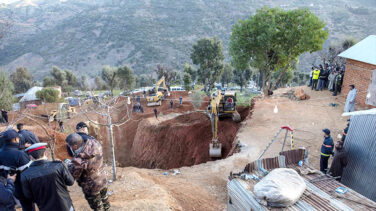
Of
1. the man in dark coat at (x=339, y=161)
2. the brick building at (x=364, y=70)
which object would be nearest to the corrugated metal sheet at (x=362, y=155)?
the man in dark coat at (x=339, y=161)

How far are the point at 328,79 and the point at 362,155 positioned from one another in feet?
40.4

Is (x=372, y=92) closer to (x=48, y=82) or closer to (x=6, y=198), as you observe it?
(x=6, y=198)

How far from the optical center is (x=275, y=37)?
15500 millimetres

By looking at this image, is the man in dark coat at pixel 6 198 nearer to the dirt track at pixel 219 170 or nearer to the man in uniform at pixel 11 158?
the man in uniform at pixel 11 158

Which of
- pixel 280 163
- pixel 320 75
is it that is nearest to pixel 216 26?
pixel 320 75

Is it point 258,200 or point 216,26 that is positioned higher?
point 216,26

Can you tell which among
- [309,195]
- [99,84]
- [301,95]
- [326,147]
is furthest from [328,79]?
[99,84]

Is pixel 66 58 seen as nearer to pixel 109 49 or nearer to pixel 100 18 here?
pixel 109 49

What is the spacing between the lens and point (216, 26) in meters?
71.5

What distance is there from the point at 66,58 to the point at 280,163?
235 feet

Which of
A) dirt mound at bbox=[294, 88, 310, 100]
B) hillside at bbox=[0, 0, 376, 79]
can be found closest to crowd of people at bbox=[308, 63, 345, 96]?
dirt mound at bbox=[294, 88, 310, 100]

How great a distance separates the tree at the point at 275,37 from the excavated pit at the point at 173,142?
418 centimetres

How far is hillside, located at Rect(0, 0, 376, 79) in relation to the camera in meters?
62.2

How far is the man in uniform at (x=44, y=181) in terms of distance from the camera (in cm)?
361
